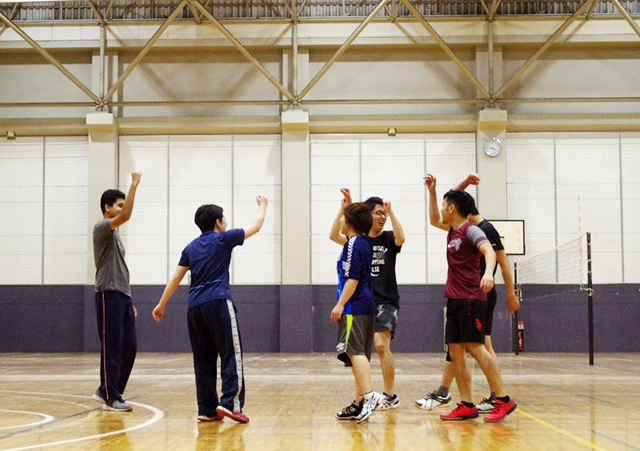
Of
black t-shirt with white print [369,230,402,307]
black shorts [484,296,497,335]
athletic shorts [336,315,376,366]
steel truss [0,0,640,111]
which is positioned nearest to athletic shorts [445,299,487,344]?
black shorts [484,296,497,335]

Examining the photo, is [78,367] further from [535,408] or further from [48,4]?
[48,4]

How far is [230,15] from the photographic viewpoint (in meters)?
19.4

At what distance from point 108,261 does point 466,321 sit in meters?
3.01

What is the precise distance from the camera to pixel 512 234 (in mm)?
18125

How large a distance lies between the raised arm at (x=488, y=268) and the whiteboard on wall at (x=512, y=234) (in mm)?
12258

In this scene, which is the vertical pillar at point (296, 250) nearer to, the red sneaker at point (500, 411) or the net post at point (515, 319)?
the net post at point (515, 319)

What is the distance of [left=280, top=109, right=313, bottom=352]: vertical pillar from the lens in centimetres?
1877

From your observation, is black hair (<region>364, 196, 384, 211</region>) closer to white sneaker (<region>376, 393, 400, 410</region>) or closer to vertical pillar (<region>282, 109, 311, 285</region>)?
white sneaker (<region>376, 393, 400, 410</region>)

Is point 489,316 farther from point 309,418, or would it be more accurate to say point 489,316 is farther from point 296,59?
point 296,59

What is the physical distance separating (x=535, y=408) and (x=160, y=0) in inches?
590

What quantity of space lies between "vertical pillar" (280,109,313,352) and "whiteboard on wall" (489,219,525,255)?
13.4ft

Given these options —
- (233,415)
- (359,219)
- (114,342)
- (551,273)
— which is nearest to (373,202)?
(359,219)

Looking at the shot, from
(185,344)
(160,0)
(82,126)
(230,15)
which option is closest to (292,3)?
(230,15)

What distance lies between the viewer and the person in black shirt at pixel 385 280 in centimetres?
723
